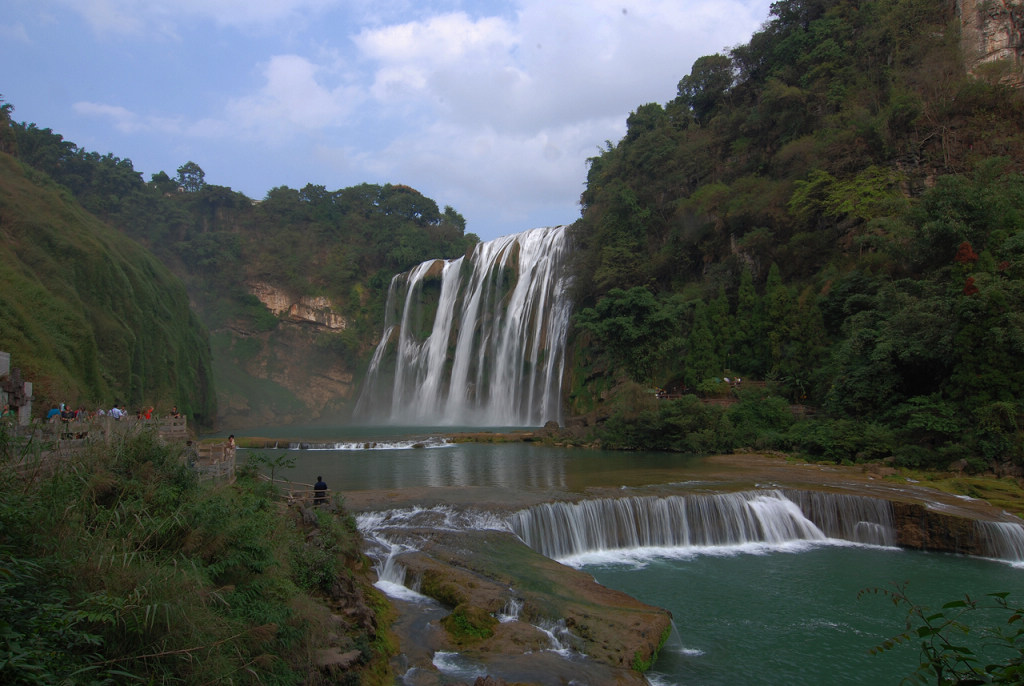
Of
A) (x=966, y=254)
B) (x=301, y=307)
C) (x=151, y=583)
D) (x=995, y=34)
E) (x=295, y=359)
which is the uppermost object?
(x=995, y=34)

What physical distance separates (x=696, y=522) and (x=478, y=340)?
101ft

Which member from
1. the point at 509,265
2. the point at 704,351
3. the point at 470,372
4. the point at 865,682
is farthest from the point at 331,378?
the point at 865,682

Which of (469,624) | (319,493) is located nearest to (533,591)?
(469,624)

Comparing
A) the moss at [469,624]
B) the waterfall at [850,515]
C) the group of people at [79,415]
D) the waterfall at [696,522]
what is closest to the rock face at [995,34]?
the waterfall at [850,515]

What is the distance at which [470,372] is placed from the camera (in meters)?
43.9

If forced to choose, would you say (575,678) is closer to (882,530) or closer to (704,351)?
(882,530)

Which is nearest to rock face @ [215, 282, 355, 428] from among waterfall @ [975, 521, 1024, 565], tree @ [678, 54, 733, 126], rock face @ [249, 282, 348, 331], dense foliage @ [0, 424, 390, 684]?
rock face @ [249, 282, 348, 331]

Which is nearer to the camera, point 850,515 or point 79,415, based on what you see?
point 850,515

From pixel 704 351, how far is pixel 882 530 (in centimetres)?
1481

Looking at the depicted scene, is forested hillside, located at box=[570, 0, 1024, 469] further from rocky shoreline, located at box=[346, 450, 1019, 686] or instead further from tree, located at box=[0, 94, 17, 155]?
tree, located at box=[0, 94, 17, 155]

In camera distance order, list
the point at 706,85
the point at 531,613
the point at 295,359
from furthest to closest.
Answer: the point at 295,359
the point at 706,85
the point at 531,613

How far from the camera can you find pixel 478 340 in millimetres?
43562

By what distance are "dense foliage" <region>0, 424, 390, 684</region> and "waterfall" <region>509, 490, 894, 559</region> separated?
18.9 ft

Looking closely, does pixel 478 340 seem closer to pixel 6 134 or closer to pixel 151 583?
pixel 6 134
